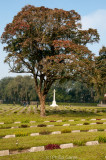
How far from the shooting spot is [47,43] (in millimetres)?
21047

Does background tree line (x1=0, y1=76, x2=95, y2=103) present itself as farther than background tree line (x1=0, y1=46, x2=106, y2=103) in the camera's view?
Yes

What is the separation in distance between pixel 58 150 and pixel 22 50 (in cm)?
1711

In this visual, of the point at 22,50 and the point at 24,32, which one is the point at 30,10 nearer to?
the point at 24,32

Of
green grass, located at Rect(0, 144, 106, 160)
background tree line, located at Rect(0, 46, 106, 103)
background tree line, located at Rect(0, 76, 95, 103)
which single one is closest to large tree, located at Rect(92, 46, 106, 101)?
background tree line, located at Rect(0, 46, 106, 103)

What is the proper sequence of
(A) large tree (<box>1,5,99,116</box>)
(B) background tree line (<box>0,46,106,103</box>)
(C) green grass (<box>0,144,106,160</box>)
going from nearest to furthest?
(C) green grass (<box>0,144,106,160</box>), (A) large tree (<box>1,5,99,116</box>), (B) background tree line (<box>0,46,106,103</box>)

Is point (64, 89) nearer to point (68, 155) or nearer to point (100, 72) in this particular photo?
point (100, 72)

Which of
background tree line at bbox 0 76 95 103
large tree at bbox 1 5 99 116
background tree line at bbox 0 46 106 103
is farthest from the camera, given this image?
background tree line at bbox 0 76 95 103

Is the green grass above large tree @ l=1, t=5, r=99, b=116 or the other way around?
the other way around

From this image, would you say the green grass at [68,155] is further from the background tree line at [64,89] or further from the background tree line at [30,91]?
the background tree line at [30,91]

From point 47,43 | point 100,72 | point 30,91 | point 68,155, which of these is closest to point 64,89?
point 30,91

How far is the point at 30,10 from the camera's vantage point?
22000 millimetres

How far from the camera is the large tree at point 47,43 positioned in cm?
1992

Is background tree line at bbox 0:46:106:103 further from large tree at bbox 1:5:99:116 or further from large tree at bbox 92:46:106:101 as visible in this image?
large tree at bbox 1:5:99:116

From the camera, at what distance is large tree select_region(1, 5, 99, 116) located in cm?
1992
